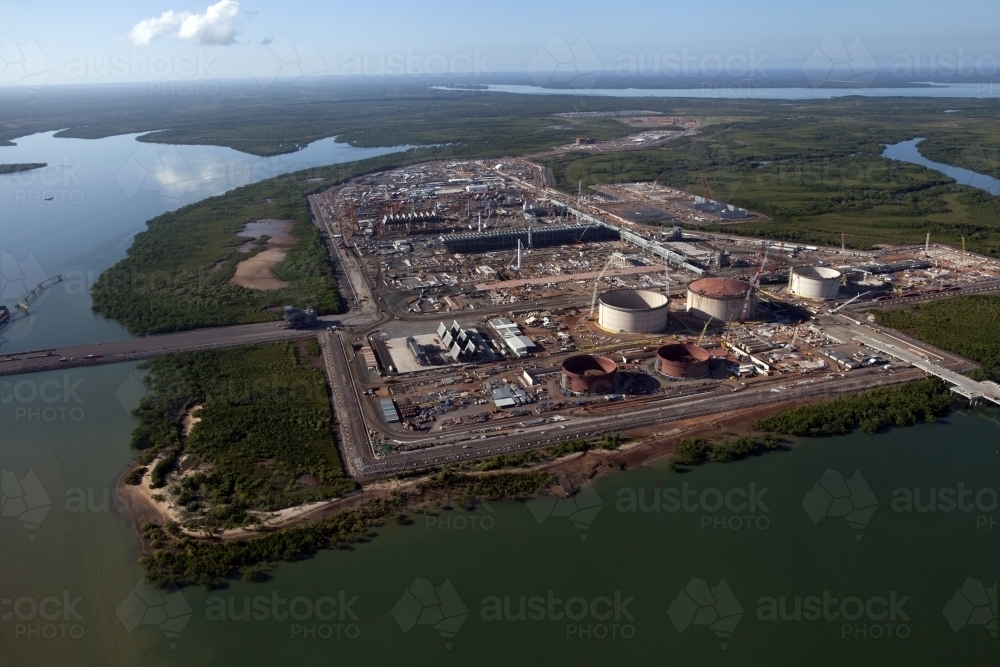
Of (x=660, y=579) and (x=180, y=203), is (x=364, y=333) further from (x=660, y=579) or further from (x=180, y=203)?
(x=180, y=203)

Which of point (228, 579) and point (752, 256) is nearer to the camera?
point (228, 579)

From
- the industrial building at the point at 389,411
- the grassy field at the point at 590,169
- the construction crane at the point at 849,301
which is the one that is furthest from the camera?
the grassy field at the point at 590,169

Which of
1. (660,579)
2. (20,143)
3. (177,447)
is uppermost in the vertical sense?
(20,143)

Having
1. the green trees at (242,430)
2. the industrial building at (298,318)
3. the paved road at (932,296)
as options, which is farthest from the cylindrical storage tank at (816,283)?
the industrial building at (298,318)

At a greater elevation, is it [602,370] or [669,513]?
[602,370]

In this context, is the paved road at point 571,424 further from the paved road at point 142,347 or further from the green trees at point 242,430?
the paved road at point 142,347

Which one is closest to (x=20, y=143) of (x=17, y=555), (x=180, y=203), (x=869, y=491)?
(x=180, y=203)
